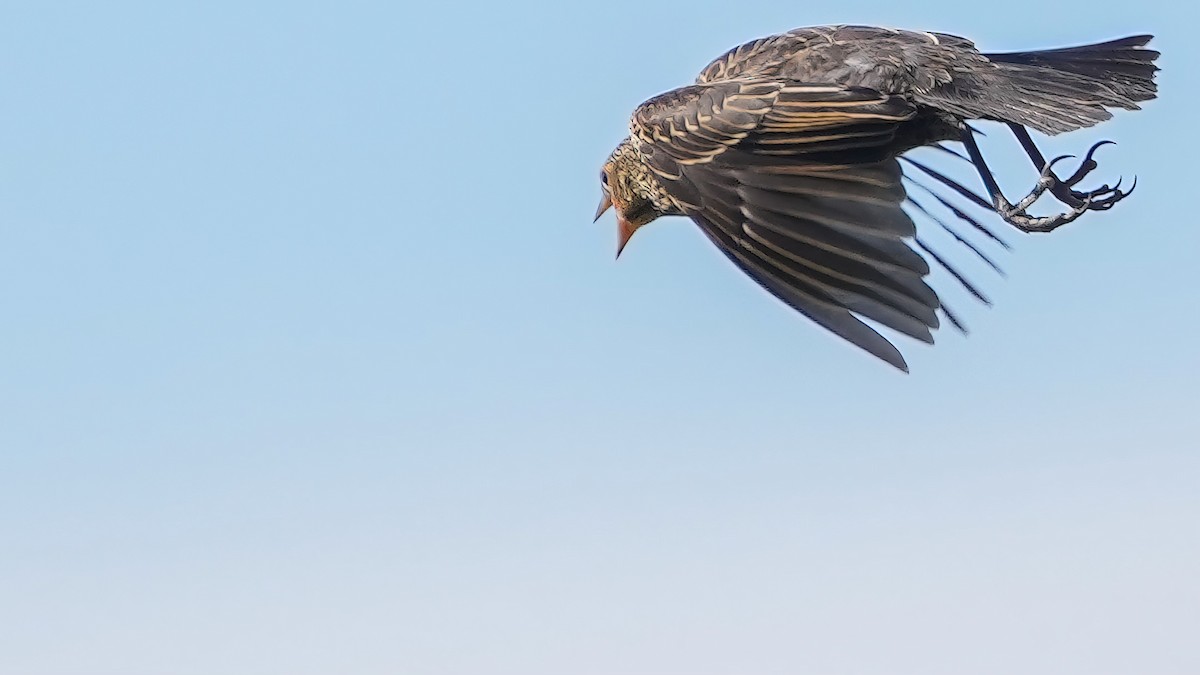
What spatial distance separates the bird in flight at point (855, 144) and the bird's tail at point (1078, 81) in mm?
10

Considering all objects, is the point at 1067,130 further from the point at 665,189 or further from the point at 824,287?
the point at 665,189

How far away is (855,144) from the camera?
8.06 meters

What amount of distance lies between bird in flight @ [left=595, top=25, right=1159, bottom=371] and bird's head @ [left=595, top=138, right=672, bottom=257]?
37 cm

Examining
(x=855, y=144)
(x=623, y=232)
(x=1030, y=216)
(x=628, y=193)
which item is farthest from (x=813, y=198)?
(x=623, y=232)

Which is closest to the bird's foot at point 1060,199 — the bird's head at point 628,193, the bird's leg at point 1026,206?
the bird's leg at point 1026,206

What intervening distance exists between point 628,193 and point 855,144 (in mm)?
2372

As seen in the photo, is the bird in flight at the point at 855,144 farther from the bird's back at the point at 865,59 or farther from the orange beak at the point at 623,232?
the orange beak at the point at 623,232

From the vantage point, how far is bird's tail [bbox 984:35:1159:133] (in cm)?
826

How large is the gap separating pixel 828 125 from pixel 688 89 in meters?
1.03

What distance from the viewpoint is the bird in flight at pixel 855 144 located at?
310 inches

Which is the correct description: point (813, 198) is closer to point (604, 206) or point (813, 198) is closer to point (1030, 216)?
point (1030, 216)

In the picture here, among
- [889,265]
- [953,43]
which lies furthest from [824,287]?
[953,43]

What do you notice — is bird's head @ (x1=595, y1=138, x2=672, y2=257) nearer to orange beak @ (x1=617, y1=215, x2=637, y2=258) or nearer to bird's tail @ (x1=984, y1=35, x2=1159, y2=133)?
orange beak @ (x1=617, y1=215, x2=637, y2=258)

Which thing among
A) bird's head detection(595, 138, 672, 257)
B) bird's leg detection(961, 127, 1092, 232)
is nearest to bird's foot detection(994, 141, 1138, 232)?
bird's leg detection(961, 127, 1092, 232)
